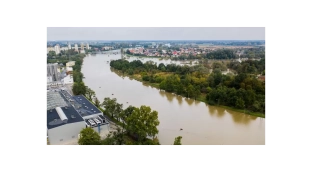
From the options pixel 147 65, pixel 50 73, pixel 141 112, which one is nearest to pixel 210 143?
pixel 141 112

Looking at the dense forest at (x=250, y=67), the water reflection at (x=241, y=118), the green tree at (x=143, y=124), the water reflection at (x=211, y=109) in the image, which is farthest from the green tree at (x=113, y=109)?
the dense forest at (x=250, y=67)

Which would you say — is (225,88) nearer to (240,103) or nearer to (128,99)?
(240,103)

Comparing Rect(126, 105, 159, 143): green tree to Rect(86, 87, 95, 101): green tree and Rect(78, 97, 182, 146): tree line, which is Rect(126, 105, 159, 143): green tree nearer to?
Rect(78, 97, 182, 146): tree line

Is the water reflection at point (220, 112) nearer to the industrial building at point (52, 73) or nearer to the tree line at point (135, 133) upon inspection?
the tree line at point (135, 133)

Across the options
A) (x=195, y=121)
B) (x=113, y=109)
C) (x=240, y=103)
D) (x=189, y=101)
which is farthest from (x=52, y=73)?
(x=240, y=103)

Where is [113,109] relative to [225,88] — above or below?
below
